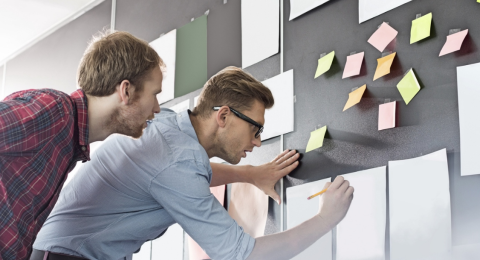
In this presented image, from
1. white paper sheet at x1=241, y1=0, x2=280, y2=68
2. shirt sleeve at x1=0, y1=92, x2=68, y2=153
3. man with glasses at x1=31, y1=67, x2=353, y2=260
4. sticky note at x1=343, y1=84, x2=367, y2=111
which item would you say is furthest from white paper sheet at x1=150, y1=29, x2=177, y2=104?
shirt sleeve at x1=0, y1=92, x2=68, y2=153

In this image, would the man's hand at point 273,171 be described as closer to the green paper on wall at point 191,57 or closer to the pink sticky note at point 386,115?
the pink sticky note at point 386,115

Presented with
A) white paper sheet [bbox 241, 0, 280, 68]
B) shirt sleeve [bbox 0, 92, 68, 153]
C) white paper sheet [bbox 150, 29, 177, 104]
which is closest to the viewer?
shirt sleeve [bbox 0, 92, 68, 153]

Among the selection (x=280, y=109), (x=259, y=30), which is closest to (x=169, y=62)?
(x=259, y=30)

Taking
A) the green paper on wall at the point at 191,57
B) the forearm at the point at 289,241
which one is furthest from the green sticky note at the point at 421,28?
the green paper on wall at the point at 191,57

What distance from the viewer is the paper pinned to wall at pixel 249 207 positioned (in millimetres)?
1634

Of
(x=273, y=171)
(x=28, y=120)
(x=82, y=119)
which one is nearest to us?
(x=28, y=120)

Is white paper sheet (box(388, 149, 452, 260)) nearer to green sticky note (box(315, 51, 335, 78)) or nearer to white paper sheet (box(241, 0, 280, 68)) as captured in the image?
green sticky note (box(315, 51, 335, 78))

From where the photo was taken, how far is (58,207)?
4.51 ft

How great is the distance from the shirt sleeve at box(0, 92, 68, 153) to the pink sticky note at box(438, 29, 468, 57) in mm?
829

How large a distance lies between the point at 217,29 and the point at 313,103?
59 centimetres

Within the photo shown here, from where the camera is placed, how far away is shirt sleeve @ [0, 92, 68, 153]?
93 centimetres

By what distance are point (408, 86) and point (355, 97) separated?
16 cm

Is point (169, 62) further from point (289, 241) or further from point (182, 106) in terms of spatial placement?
point (289, 241)

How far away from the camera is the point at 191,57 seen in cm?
207
